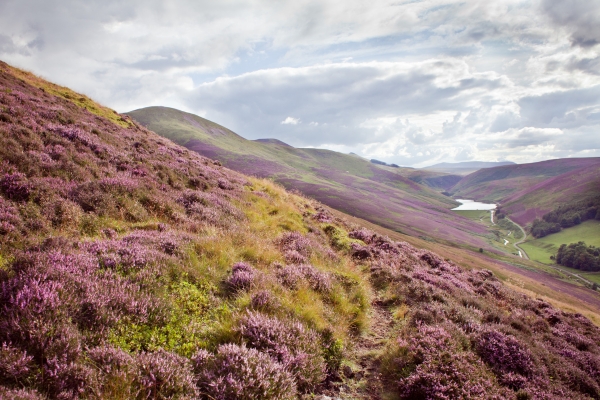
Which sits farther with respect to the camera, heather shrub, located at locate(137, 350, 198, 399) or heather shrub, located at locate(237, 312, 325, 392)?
heather shrub, located at locate(237, 312, 325, 392)

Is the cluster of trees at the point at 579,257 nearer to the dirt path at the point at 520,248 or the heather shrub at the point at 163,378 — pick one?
the dirt path at the point at 520,248

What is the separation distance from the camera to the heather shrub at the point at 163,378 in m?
3.43

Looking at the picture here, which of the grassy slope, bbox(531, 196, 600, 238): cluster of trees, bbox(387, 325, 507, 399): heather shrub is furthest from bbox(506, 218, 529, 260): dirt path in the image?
bbox(387, 325, 507, 399): heather shrub

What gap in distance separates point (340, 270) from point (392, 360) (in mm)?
4360

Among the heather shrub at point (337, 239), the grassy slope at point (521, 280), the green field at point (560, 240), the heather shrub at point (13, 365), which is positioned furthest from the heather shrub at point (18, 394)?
the green field at point (560, 240)

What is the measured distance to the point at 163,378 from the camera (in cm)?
354

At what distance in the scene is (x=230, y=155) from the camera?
83.9m

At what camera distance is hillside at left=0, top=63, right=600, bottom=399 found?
358cm

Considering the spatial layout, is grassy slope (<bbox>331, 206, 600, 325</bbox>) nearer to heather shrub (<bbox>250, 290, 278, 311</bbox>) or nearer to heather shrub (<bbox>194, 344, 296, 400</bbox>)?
heather shrub (<bbox>250, 290, 278, 311</bbox>)

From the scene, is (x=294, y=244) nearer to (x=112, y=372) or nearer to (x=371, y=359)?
(x=371, y=359)

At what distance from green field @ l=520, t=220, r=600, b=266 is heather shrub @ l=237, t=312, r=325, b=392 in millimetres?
130275

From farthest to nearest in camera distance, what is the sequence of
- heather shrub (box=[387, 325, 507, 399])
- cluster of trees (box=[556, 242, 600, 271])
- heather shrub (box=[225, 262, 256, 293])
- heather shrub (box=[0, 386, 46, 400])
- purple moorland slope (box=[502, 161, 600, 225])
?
1. purple moorland slope (box=[502, 161, 600, 225])
2. cluster of trees (box=[556, 242, 600, 271])
3. heather shrub (box=[225, 262, 256, 293])
4. heather shrub (box=[387, 325, 507, 399])
5. heather shrub (box=[0, 386, 46, 400])

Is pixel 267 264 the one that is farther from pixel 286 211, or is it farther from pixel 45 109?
pixel 45 109

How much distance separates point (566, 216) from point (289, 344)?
189 metres
